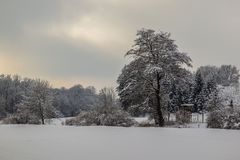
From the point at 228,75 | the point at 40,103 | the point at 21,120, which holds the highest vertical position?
the point at 228,75

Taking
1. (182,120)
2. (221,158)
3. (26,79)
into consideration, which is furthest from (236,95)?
(26,79)

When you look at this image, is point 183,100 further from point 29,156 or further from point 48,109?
point 29,156

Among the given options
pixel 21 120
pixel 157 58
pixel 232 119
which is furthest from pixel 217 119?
pixel 21 120

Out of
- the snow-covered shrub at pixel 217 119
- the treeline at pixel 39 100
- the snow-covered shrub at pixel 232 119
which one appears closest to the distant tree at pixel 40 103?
the treeline at pixel 39 100

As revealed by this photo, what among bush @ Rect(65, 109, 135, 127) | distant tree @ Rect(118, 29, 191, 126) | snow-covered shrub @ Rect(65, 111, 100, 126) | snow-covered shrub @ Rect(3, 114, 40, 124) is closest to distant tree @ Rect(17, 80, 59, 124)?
snow-covered shrub @ Rect(3, 114, 40, 124)

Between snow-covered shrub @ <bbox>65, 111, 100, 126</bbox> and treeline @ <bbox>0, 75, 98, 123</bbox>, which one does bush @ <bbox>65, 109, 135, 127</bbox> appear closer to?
snow-covered shrub @ <bbox>65, 111, 100, 126</bbox>

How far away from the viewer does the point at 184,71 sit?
88.3ft

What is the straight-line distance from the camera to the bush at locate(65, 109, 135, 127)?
2614 cm

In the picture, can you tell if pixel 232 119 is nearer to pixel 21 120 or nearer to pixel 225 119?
pixel 225 119

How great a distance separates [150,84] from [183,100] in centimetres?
2971

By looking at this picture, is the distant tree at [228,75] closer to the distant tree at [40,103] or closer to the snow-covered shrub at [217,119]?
the distant tree at [40,103]

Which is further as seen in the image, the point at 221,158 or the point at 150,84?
the point at 150,84

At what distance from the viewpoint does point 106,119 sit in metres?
26.3

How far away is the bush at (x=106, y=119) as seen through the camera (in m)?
26.1
